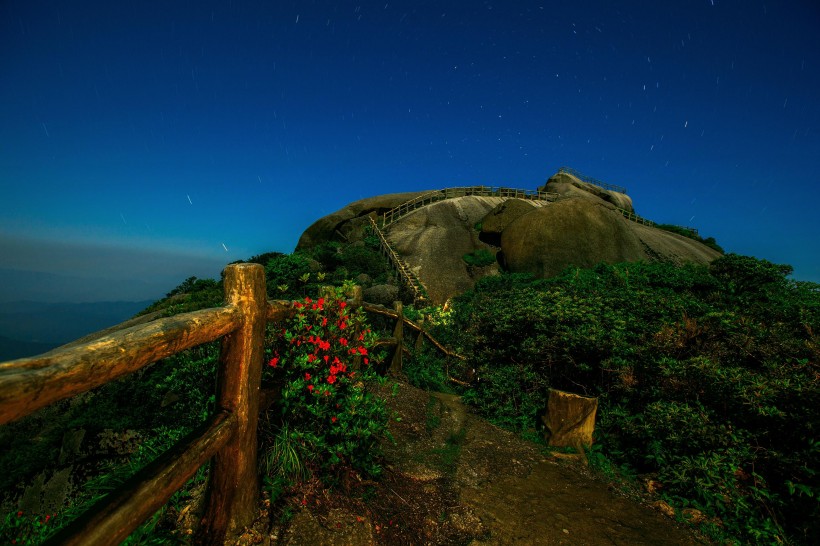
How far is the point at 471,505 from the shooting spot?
11.4 ft

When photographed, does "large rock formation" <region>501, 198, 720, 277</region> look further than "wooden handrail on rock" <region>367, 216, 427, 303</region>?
No

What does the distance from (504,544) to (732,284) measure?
11232mm

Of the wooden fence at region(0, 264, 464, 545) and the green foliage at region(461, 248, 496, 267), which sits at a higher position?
the green foliage at region(461, 248, 496, 267)

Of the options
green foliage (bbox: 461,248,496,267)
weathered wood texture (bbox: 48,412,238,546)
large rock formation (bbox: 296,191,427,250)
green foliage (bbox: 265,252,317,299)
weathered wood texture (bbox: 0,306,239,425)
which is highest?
large rock formation (bbox: 296,191,427,250)

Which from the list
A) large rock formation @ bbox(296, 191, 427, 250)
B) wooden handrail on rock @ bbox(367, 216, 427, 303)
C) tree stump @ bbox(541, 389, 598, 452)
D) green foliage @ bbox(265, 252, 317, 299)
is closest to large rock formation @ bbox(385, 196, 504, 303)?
wooden handrail on rock @ bbox(367, 216, 427, 303)

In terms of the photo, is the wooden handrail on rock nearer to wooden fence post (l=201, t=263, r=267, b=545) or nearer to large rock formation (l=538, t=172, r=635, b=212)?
wooden fence post (l=201, t=263, r=267, b=545)

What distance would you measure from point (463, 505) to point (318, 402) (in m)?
1.76

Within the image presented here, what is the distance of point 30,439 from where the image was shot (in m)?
7.43

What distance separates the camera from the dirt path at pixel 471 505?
271 cm

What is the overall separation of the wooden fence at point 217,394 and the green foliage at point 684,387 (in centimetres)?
420

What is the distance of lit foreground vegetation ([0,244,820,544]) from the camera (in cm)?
294

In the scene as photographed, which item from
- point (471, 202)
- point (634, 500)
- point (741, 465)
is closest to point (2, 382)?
point (634, 500)

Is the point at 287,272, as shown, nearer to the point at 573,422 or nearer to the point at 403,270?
the point at 403,270

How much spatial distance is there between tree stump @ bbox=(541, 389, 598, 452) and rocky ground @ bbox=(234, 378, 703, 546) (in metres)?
0.30
